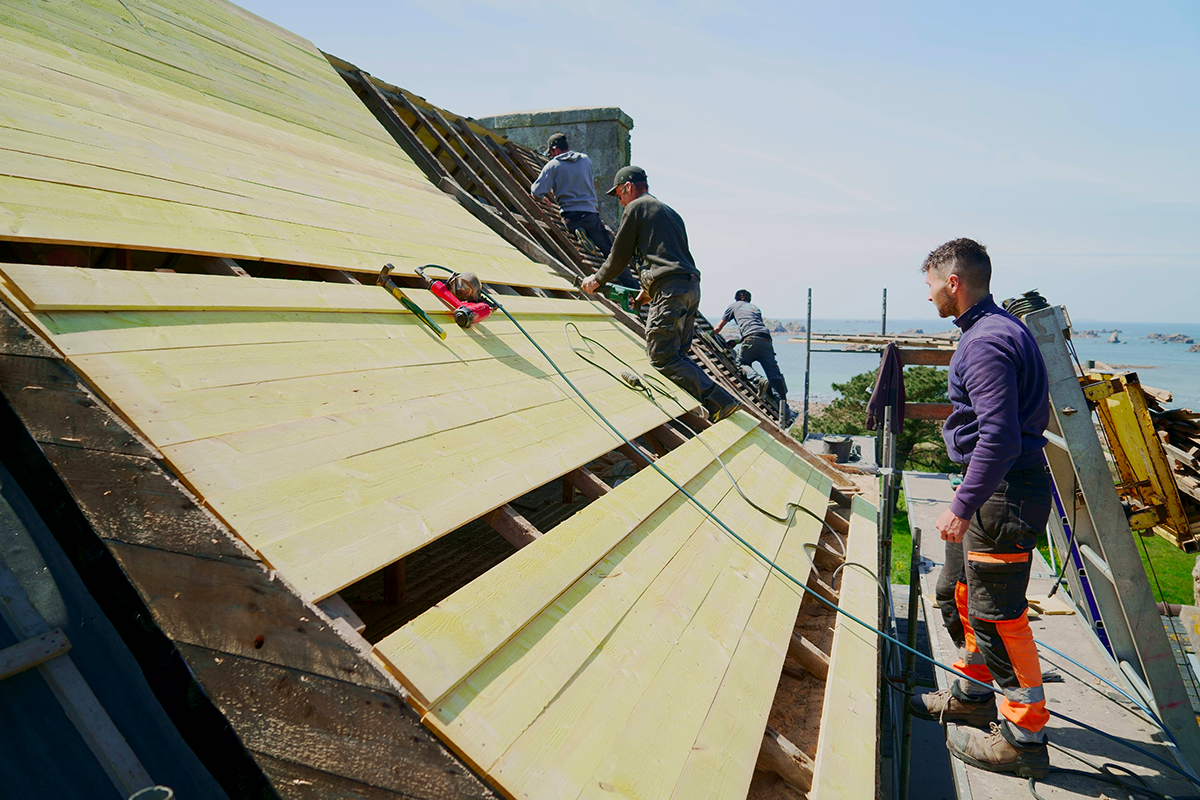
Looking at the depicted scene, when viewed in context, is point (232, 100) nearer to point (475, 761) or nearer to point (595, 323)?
point (595, 323)

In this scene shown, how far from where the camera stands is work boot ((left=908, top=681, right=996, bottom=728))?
141 inches

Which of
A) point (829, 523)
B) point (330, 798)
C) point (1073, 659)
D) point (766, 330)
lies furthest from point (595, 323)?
point (766, 330)

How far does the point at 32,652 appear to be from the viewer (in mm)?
1952

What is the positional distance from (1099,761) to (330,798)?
404 cm

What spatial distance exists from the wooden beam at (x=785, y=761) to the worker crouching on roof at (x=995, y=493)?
5.02ft

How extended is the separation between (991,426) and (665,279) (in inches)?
99.0

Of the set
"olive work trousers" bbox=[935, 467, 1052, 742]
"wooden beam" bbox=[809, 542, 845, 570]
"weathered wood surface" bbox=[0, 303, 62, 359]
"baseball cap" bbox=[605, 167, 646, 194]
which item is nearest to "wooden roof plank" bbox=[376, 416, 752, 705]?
"weathered wood surface" bbox=[0, 303, 62, 359]

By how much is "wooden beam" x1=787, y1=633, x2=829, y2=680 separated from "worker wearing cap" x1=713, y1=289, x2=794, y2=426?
9029mm

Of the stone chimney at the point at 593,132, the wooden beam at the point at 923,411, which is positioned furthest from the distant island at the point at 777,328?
the wooden beam at the point at 923,411

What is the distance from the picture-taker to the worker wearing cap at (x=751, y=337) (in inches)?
459

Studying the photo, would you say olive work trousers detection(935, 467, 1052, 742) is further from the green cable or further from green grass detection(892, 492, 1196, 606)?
green grass detection(892, 492, 1196, 606)

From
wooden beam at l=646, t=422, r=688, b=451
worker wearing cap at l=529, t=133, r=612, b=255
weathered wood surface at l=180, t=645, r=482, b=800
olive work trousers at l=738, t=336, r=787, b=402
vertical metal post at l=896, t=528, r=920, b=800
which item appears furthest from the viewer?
olive work trousers at l=738, t=336, r=787, b=402

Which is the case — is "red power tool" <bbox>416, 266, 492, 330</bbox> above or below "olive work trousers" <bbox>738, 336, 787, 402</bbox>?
above

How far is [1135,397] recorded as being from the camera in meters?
4.36
